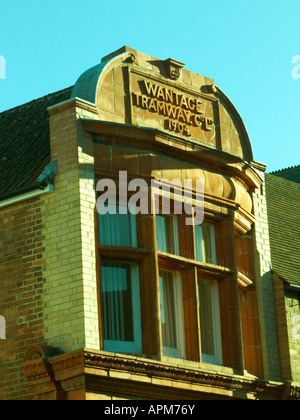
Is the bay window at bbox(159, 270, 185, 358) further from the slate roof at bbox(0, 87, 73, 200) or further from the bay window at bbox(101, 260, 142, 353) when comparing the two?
the slate roof at bbox(0, 87, 73, 200)

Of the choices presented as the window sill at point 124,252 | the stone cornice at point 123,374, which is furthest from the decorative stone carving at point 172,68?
the stone cornice at point 123,374

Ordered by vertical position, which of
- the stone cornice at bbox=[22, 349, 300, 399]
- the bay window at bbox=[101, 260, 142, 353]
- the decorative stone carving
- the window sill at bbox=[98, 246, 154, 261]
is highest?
the decorative stone carving

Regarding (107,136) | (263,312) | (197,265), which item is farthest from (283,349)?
(107,136)

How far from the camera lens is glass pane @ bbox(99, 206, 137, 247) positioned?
784 inches

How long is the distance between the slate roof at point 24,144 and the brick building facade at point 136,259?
0.18ft

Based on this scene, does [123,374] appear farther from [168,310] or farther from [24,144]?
[24,144]

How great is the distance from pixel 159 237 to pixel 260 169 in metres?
4.28

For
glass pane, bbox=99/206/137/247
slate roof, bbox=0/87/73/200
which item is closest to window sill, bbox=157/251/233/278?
glass pane, bbox=99/206/137/247

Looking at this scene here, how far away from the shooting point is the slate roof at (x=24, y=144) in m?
20.3

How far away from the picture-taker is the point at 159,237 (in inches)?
819

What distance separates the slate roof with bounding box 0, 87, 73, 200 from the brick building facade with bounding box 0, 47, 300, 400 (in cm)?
6

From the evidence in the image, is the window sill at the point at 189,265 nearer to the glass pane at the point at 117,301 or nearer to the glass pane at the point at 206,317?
the glass pane at the point at 206,317

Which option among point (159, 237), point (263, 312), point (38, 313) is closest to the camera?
point (38, 313)
